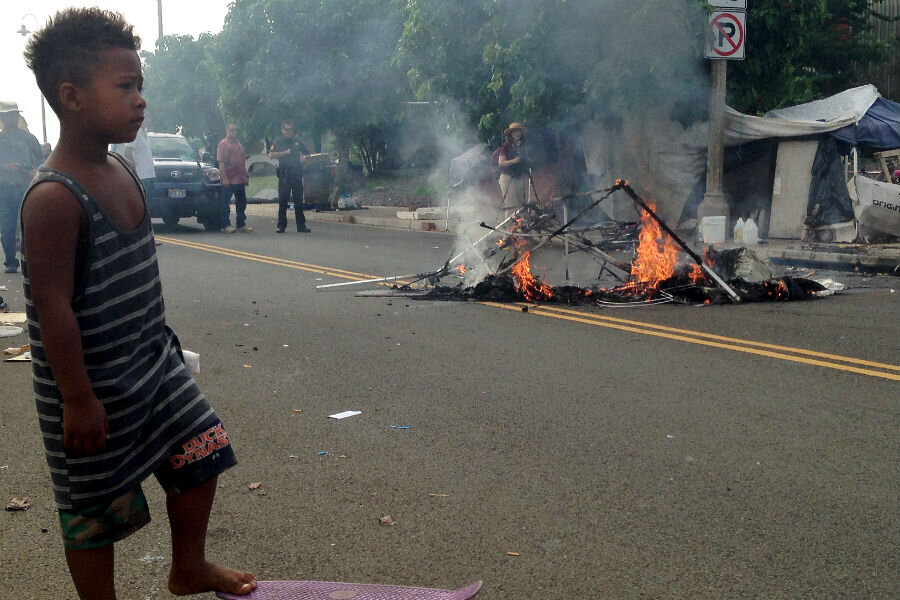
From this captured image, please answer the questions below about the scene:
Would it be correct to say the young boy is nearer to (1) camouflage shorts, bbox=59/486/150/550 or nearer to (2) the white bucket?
(1) camouflage shorts, bbox=59/486/150/550

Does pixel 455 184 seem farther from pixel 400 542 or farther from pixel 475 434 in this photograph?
pixel 400 542

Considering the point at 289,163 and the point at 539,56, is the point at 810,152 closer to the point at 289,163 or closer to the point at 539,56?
the point at 539,56

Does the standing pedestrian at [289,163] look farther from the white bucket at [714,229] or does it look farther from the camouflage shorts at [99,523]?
the camouflage shorts at [99,523]

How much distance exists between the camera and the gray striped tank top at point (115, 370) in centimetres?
245

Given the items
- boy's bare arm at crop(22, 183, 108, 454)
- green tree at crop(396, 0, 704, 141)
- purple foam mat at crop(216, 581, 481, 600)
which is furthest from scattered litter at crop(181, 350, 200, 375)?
green tree at crop(396, 0, 704, 141)

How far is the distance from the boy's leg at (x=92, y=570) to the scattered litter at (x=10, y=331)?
6007 millimetres

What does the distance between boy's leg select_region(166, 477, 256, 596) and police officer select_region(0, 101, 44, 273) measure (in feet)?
32.8

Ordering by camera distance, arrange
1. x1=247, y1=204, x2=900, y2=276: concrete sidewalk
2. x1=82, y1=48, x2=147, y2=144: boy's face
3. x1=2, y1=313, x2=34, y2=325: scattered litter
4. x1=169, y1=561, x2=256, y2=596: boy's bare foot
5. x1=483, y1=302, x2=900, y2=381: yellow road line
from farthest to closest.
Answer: x1=247, y1=204, x2=900, y2=276: concrete sidewalk → x1=2, y1=313, x2=34, y2=325: scattered litter → x1=483, y1=302, x2=900, y2=381: yellow road line → x1=169, y1=561, x2=256, y2=596: boy's bare foot → x1=82, y1=48, x2=147, y2=144: boy's face

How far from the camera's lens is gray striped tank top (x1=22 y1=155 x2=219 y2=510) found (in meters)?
2.45

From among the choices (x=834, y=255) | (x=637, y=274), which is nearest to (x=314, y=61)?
(x=834, y=255)

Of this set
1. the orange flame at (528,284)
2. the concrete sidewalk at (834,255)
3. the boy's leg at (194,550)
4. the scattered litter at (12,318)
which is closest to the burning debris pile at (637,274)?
the orange flame at (528,284)

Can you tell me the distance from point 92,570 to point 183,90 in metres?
50.6

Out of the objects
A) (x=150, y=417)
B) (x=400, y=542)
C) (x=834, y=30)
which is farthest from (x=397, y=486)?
(x=834, y=30)

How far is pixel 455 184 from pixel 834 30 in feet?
32.3
